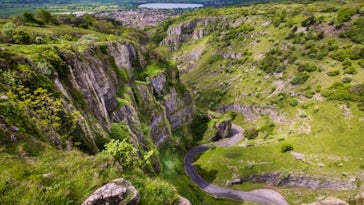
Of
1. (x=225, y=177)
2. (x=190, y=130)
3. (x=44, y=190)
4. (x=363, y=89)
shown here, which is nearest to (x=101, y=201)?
(x=44, y=190)

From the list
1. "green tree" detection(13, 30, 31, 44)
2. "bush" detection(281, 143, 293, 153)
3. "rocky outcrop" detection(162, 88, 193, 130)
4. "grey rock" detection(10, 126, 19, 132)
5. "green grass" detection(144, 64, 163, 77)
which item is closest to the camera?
"grey rock" detection(10, 126, 19, 132)

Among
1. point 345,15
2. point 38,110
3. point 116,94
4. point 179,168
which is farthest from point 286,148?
point 345,15

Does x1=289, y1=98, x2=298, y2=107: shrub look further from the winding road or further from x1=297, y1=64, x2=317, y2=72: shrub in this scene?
the winding road

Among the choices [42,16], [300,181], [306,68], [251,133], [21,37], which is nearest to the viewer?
[21,37]

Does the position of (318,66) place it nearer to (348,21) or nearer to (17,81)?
(348,21)

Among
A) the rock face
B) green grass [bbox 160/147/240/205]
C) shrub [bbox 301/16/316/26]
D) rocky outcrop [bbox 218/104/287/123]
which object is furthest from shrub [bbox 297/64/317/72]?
green grass [bbox 160/147/240/205]

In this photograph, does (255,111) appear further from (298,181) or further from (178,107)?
(298,181)
